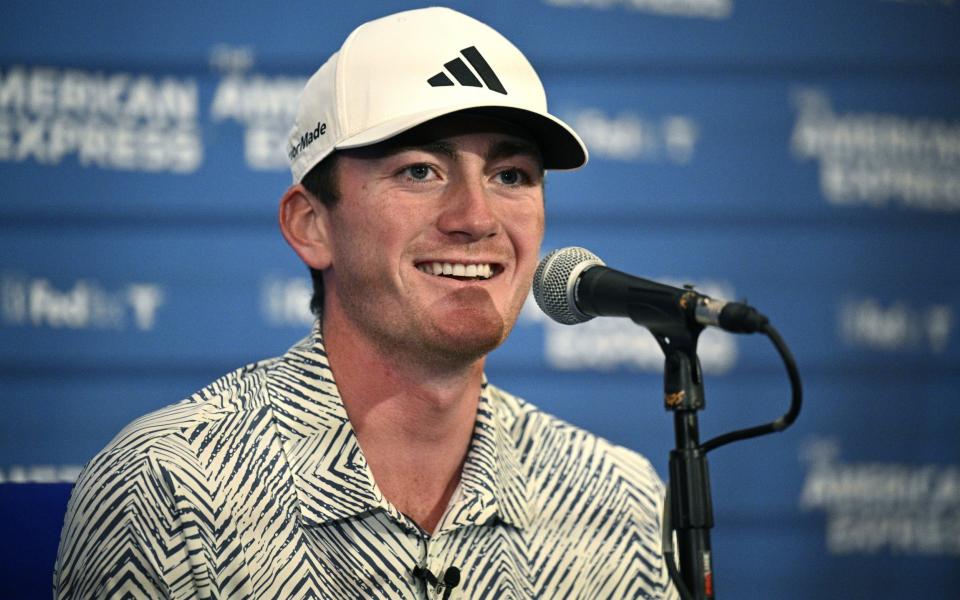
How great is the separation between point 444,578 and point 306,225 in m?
0.72

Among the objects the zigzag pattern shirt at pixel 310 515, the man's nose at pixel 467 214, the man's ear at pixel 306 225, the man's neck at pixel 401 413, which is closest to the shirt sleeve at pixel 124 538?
the zigzag pattern shirt at pixel 310 515

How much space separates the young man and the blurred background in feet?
3.04

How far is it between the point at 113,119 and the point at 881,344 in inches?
90.1

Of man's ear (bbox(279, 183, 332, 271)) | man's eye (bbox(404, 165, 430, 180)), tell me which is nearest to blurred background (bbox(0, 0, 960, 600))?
man's ear (bbox(279, 183, 332, 271))

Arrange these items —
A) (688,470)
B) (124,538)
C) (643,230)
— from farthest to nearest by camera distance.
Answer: (643,230) < (124,538) < (688,470)

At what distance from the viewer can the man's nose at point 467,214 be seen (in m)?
1.84

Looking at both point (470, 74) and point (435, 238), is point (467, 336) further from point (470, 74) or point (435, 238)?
point (470, 74)

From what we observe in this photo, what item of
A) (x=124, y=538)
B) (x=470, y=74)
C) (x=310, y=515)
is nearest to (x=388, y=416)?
(x=310, y=515)

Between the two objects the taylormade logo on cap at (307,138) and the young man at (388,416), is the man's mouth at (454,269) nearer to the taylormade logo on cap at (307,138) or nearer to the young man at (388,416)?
the young man at (388,416)

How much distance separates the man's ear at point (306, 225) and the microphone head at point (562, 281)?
560 millimetres

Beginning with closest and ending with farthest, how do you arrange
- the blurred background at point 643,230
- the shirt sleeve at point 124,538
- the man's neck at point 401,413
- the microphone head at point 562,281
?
the microphone head at point 562,281
the shirt sleeve at point 124,538
the man's neck at point 401,413
the blurred background at point 643,230

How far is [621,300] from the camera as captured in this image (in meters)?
1.46

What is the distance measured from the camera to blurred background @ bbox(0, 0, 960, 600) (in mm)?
2820

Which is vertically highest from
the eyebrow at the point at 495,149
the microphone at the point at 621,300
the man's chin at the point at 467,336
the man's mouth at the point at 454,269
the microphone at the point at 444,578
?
the eyebrow at the point at 495,149
